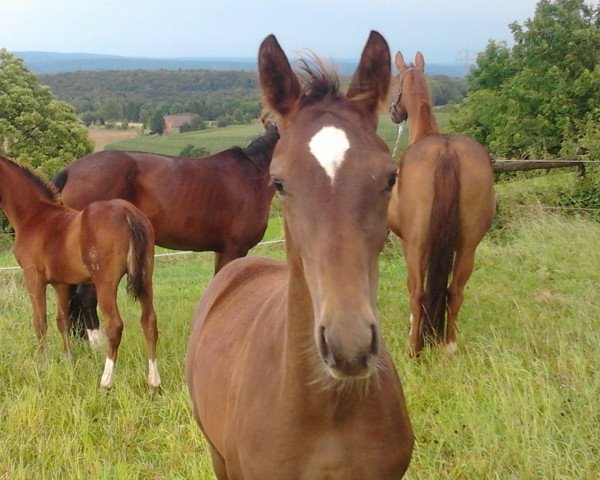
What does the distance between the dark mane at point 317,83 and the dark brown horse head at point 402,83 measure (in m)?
3.93

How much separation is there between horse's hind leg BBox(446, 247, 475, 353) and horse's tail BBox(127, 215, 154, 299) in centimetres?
227

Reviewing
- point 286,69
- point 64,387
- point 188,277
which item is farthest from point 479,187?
point 188,277

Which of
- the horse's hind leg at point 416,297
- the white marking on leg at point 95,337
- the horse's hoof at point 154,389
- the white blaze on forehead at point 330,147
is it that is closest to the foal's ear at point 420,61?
the horse's hind leg at point 416,297

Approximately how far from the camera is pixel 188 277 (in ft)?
31.7

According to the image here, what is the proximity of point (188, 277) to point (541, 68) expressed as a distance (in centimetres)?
1710

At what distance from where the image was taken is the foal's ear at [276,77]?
1723 mm

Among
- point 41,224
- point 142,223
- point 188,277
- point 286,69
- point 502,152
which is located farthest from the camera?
point 502,152

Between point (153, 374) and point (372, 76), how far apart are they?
318cm

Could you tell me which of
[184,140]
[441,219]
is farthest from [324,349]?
[184,140]

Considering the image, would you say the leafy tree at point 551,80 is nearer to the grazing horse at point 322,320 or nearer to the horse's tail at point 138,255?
the horse's tail at point 138,255

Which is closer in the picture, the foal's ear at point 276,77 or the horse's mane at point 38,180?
the foal's ear at point 276,77

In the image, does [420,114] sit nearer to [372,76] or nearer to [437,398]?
[437,398]

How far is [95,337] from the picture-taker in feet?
17.8

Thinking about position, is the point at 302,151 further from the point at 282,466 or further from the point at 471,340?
the point at 471,340
